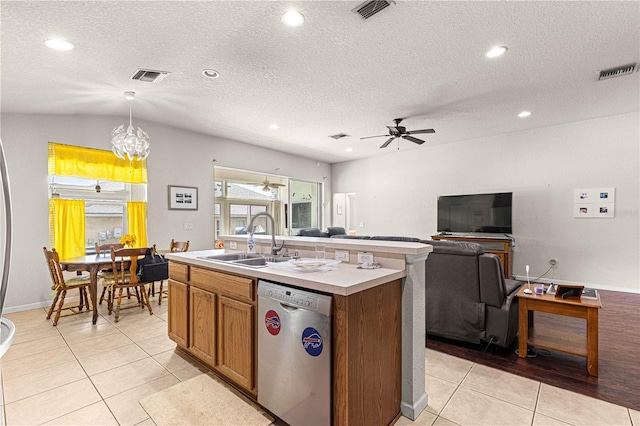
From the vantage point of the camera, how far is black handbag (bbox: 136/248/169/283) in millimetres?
3830

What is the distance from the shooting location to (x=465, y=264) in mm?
2787

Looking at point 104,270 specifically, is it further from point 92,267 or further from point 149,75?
point 149,75

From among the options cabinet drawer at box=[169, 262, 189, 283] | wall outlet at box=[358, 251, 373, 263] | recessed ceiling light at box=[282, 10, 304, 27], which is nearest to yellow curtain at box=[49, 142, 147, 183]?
cabinet drawer at box=[169, 262, 189, 283]

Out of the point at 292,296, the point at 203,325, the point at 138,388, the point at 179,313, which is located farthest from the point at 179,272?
the point at 292,296

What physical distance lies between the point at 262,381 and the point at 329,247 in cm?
102

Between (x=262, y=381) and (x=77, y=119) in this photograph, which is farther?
(x=77, y=119)

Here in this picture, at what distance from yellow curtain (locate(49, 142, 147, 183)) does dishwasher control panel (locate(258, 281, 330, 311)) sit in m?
4.11

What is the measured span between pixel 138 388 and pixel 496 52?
421 cm

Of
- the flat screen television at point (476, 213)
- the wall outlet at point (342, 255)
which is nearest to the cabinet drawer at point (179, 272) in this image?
the wall outlet at point (342, 255)

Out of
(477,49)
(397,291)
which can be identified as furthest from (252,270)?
(477,49)

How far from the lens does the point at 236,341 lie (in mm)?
2123

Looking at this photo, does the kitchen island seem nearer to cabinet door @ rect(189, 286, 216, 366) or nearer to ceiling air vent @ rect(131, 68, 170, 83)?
cabinet door @ rect(189, 286, 216, 366)

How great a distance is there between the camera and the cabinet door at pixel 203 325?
232cm

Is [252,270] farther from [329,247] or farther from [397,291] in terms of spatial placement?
[397,291]
